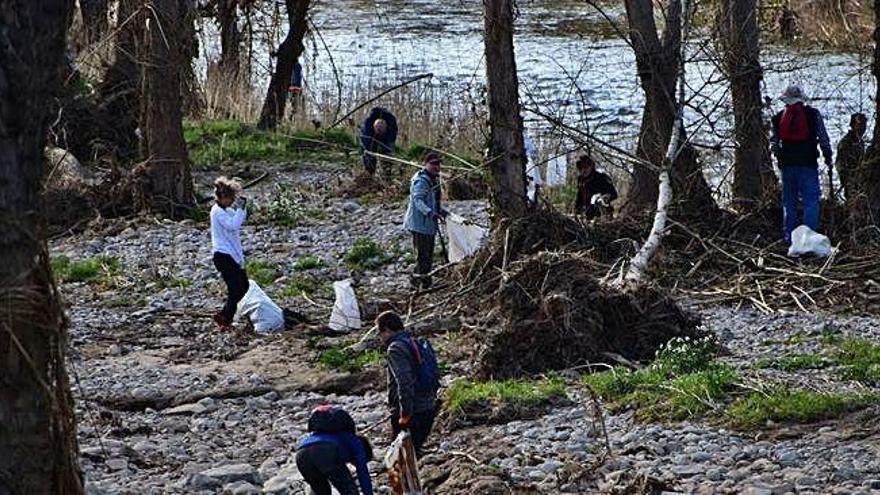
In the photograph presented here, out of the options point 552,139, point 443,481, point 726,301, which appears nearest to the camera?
point 443,481

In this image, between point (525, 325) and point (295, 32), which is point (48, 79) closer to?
point (525, 325)

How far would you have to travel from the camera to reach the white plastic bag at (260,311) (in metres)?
16.6

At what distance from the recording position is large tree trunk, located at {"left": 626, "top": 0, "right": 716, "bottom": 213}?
63.5ft

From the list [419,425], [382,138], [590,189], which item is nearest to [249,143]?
[382,138]

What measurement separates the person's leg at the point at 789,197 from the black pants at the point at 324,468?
9.15 m

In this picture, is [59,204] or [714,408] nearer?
[714,408]

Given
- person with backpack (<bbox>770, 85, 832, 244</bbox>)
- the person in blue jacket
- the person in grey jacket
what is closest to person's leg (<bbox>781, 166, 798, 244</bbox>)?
person with backpack (<bbox>770, 85, 832, 244</bbox>)

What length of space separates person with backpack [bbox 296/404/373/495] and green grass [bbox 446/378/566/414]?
259 cm

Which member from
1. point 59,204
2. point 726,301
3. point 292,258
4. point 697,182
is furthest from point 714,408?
point 59,204

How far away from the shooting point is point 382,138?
2481 centimetres

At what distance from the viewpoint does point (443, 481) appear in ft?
36.2

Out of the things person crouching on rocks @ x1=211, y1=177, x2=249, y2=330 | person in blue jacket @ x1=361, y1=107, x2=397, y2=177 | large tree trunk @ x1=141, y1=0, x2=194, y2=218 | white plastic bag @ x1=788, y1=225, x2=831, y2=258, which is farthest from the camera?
person in blue jacket @ x1=361, y1=107, x2=397, y2=177

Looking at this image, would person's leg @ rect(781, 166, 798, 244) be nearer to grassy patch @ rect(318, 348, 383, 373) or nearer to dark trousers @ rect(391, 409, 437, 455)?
grassy patch @ rect(318, 348, 383, 373)

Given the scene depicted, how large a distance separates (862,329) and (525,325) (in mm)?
2973
